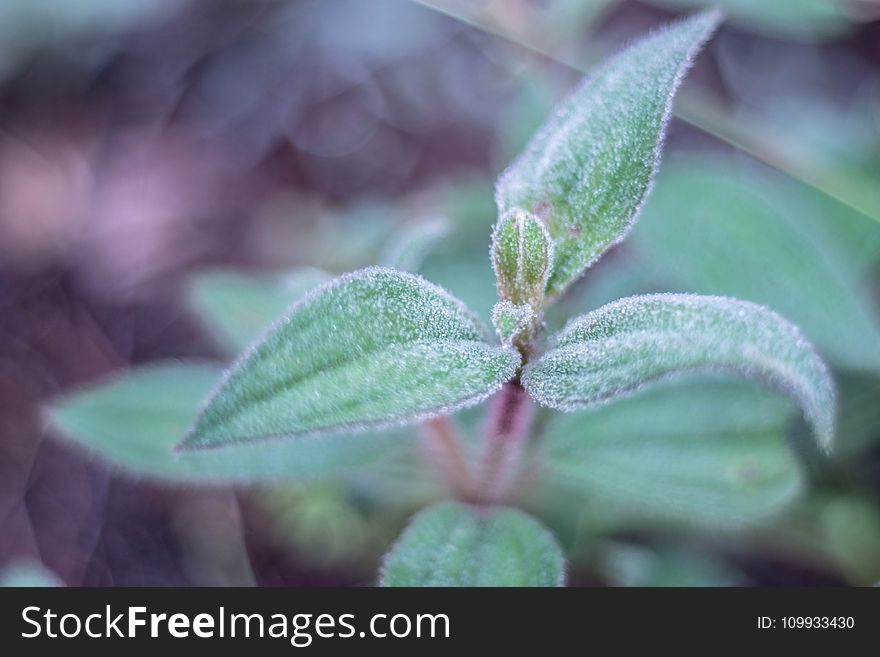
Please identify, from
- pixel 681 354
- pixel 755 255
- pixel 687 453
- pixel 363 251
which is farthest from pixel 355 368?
pixel 363 251

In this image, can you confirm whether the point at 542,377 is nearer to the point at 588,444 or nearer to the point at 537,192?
the point at 537,192

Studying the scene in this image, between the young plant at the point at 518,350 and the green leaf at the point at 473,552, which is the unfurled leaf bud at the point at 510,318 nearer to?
the young plant at the point at 518,350

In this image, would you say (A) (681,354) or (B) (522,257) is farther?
(B) (522,257)

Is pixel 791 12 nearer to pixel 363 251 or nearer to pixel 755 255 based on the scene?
pixel 755 255

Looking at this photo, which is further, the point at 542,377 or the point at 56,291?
the point at 56,291

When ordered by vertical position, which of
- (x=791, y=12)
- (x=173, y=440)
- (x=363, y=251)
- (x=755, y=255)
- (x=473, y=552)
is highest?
(x=791, y=12)

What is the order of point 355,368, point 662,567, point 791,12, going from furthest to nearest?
point 791,12, point 662,567, point 355,368

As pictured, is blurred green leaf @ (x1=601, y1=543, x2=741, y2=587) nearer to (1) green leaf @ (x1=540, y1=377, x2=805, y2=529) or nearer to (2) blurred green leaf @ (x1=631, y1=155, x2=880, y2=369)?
(1) green leaf @ (x1=540, y1=377, x2=805, y2=529)

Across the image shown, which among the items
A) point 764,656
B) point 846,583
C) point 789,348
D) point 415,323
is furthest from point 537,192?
point 846,583
